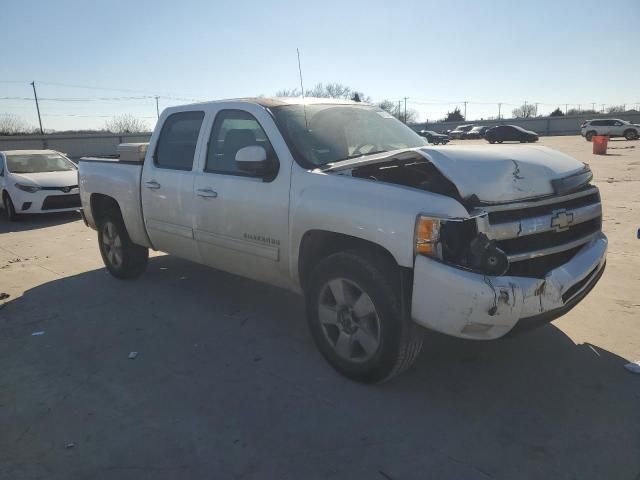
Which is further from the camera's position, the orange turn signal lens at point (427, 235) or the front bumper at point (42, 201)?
the front bumper at point (42, 201)

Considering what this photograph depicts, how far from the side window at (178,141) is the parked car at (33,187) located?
259 inches

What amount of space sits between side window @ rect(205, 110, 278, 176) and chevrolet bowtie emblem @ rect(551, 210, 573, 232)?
214cm

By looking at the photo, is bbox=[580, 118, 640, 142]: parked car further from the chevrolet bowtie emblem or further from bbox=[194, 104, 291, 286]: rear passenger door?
bbox=[194, 104, 291, 286]: rear passenger door

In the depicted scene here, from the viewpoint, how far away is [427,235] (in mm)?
2670

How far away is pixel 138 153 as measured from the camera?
203 inches

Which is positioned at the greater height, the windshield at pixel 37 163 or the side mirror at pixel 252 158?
the side mirror at pixel 252 158

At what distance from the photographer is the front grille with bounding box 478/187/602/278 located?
273 centimetres

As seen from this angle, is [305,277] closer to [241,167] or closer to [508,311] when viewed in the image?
[241,167]

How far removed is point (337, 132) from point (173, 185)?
1704 millimetres

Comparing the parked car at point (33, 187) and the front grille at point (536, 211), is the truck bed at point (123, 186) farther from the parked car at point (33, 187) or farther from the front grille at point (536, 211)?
the parked car at point (33, 187)

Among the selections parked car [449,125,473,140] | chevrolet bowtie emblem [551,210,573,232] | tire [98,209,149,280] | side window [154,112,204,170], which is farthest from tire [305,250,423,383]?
parked car [449,125,473,140]

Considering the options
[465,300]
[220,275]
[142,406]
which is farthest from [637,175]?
[142,406]

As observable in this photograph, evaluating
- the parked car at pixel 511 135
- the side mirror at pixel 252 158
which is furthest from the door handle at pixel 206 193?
the parked car at pixel 511 135

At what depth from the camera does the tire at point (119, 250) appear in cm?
555
